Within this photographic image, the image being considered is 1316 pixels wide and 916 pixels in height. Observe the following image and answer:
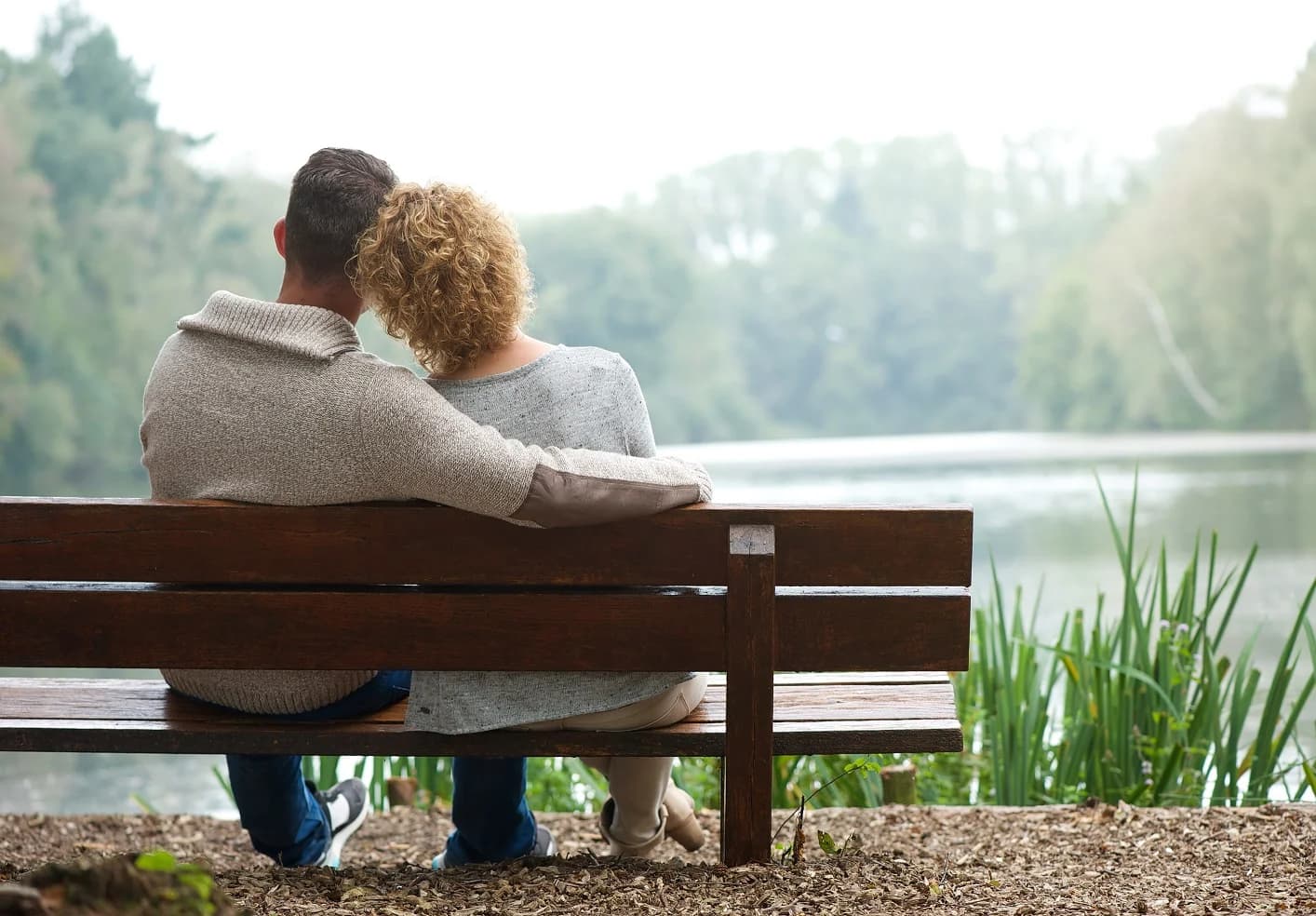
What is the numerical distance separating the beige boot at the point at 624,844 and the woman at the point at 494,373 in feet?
0.70

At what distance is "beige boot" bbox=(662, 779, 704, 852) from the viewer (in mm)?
1870

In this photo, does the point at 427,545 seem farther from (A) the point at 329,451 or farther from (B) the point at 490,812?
(B) the point at 490,812

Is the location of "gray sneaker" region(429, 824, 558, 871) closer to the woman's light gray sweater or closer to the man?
the man

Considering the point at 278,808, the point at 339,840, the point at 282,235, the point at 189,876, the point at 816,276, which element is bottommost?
the point at 339,840

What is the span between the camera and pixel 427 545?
154 centimetres

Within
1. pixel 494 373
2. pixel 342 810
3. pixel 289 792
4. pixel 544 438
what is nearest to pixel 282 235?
pixel 494 373

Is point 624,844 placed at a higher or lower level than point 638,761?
lower

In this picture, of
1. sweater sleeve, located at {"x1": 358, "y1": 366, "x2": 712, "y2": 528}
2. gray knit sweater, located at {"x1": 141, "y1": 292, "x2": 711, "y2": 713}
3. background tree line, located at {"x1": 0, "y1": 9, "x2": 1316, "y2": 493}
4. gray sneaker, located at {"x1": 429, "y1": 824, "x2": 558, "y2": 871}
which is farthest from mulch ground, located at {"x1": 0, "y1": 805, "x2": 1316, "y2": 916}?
background tree line, located at {"x1": 0, "y1": 9, "x2": 1316, "y2": 493}

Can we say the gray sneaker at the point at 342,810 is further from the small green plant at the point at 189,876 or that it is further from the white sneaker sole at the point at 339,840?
the small green plant at the point at 189,876

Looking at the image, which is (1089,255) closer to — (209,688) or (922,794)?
(922,794)

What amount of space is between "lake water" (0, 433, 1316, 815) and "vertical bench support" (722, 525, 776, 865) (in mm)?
1473

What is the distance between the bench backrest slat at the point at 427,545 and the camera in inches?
60.4

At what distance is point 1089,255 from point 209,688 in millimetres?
20777

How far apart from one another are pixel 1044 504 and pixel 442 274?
10.7 meters
